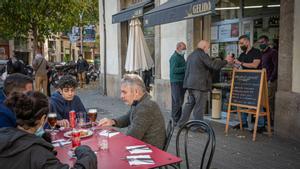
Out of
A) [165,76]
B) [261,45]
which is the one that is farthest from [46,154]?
[165,76]

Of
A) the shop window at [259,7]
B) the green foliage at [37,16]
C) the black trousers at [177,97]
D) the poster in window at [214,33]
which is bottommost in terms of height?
the black trousers at [177,97]

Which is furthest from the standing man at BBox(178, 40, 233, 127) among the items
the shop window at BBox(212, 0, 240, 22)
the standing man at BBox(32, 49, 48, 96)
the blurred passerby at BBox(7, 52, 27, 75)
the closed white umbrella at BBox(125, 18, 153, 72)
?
the blurred passerby at BBox(7, 52, 27, 75)

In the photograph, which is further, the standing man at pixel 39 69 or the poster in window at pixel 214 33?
the standing man at pixel 39 69

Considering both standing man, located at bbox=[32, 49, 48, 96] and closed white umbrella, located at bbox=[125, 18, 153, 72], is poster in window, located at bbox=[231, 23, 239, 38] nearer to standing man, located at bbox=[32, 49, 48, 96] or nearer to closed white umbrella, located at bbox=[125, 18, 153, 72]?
closed white umbrella, located at bbox=[125, 18, 153, 72]

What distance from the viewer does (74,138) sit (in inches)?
108

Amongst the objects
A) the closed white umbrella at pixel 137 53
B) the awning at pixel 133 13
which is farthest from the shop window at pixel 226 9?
the closed white umbrella at pixel 137 53

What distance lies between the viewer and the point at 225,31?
27.9ft

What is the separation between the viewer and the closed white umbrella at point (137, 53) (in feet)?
31.2

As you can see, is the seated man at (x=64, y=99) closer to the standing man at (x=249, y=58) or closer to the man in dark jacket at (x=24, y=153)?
the man in dark jacket at (x=24, y=153)

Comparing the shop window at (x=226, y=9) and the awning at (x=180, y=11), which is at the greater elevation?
the shop window at (x=226, y=9)

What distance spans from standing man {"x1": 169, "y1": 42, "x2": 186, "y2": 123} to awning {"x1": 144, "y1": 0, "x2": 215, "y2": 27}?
2.19 ft

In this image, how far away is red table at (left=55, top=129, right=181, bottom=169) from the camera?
2.33 meters

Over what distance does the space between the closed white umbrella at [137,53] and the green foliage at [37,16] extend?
6.01 metres

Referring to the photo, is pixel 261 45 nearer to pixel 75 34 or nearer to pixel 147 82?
pixel 147 82
